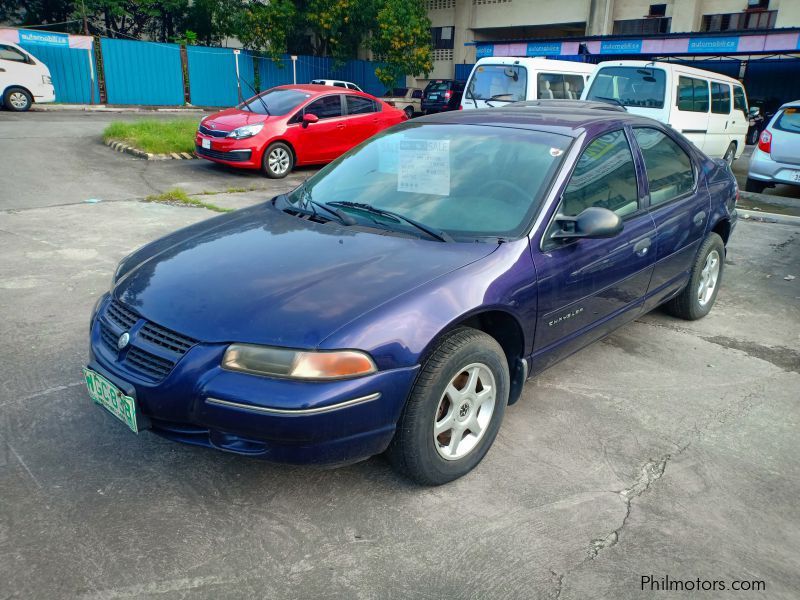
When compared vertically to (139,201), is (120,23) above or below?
above

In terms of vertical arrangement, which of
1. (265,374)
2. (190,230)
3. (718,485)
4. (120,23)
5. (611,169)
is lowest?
(718,485)

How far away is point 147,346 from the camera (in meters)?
2.63

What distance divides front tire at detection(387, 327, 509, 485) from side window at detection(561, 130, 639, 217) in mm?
975

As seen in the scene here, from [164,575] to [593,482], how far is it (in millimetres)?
1862

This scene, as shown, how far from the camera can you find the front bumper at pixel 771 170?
10.1 m

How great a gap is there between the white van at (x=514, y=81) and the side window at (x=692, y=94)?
215 centimetres

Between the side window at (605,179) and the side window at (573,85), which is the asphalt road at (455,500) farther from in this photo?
the side window at (573,85)

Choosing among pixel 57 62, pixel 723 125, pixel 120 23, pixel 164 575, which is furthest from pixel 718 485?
pixel 120 23

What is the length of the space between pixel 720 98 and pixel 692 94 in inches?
60.5

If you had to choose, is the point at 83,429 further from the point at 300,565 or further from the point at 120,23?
the point at 120,23

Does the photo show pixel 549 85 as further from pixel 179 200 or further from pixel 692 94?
pixel 179 200

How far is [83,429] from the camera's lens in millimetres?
3248

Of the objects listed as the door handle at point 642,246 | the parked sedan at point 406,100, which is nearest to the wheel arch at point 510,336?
the door handle at point 642,246

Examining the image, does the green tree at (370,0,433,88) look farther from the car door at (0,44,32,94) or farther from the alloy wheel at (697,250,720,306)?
the alloy wheel at (697,250,720,306)
